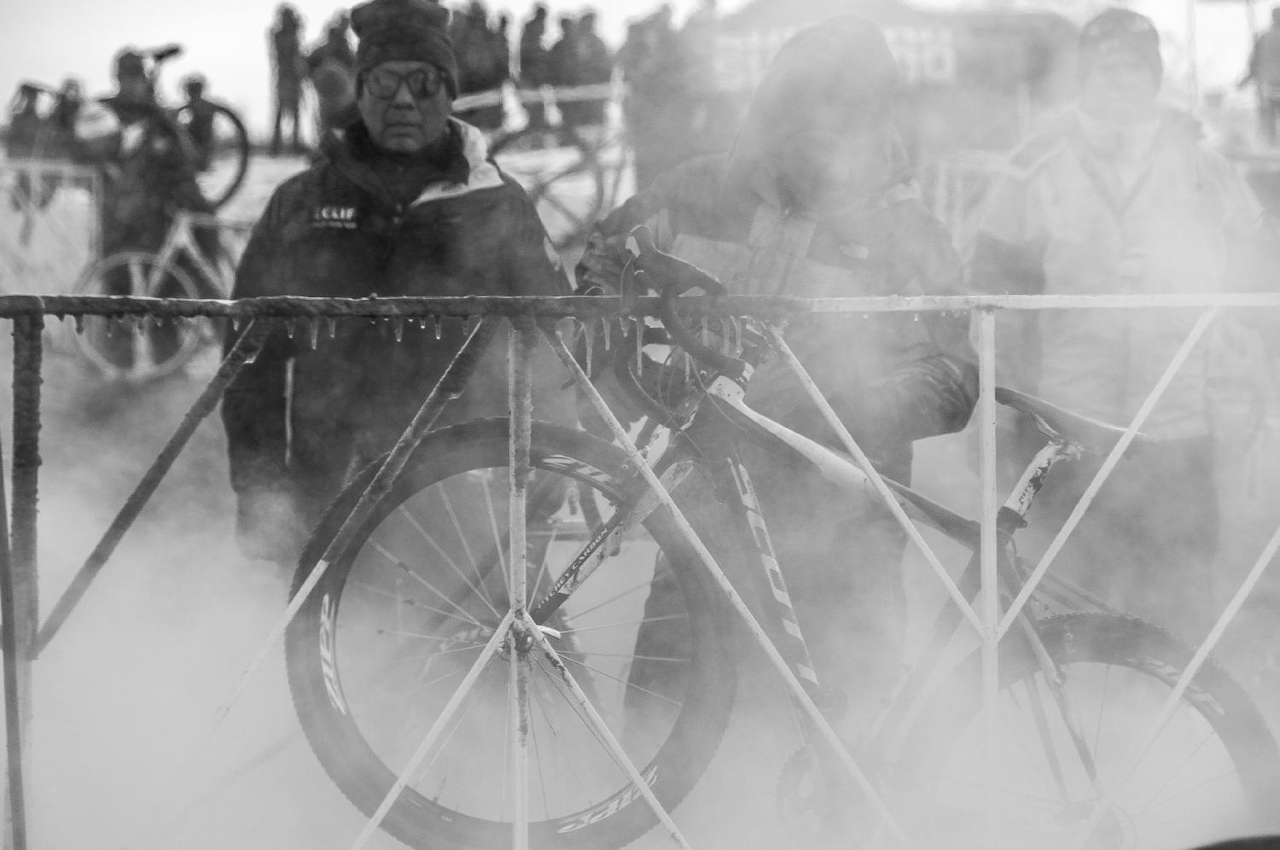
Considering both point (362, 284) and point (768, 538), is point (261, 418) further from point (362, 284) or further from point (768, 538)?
point (768, 538)

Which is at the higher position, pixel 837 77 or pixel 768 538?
pixel 837 77

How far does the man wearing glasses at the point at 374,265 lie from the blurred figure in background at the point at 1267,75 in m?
9.24

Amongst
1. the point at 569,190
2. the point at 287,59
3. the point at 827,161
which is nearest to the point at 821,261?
the point at 827,161

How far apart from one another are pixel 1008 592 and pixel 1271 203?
11.4 feet

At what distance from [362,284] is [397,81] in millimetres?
587

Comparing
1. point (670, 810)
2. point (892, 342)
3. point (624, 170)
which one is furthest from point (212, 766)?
point (624, 170)

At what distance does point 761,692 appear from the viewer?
3.03 m

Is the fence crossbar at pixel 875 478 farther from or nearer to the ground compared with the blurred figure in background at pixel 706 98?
nearer to the ground

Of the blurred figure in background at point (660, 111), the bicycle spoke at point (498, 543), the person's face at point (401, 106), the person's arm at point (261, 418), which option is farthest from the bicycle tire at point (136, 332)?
the bicycle spoke at point (498, 543)

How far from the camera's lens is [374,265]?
325cm

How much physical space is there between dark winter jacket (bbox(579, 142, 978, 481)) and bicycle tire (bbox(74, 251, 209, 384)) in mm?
6626

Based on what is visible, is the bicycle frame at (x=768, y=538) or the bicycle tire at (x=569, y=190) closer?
the bicycle frame at (x=768, y=538)

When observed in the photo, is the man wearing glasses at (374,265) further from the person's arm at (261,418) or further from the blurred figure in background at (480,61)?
the blurred figure in background at (480,61)

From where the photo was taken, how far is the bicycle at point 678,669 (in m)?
2.32
